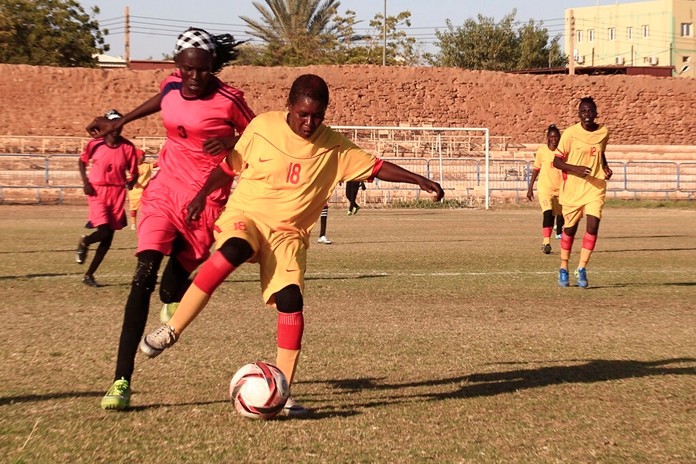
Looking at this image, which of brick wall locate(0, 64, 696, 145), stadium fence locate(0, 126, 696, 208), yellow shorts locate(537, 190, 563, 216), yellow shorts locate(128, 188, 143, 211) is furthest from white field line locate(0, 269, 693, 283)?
brick wall locate(0, 64, 696, 145)

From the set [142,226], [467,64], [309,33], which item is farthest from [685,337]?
[467,64]

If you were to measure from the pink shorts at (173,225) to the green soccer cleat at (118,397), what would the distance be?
33.0 inches

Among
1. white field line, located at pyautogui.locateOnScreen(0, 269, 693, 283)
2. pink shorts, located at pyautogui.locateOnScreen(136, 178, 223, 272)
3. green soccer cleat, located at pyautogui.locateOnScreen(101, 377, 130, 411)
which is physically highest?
pink shorts, located at pyautogui.locateOnScreen(136, 178, 223, 272)

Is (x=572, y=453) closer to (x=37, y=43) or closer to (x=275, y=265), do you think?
(x=275, y=265)

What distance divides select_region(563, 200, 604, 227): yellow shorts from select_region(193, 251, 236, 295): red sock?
7.96 m

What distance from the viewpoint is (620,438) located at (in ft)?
17.7

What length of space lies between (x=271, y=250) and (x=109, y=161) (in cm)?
803

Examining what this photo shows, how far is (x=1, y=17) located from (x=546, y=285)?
52.7 m

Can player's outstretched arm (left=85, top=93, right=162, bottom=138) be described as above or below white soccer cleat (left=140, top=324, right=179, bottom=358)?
above

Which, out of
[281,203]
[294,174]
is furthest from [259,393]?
[294,174]

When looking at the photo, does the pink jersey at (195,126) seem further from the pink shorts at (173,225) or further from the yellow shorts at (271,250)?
the yellow shorts at (271,250)

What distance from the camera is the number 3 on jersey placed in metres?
5.95

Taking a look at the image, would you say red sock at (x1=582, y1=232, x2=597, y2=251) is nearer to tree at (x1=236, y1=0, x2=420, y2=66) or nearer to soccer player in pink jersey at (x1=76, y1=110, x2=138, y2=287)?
soccer player in pink jersey at (x1=76, y1=110, x2=138, y2=287)

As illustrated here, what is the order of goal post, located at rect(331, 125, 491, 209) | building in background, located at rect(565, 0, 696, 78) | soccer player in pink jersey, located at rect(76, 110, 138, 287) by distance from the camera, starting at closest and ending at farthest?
soccer player in pink jersey, located at rect(76, 110, 138, 287)
goal post, located at rect(331, 125, 491, 209)
building in background, located at rect(565, 0, 696, 78)
